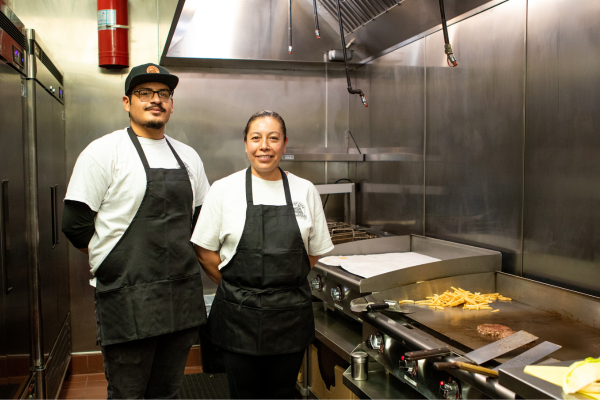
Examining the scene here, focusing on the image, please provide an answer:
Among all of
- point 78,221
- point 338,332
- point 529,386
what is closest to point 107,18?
point 78,221

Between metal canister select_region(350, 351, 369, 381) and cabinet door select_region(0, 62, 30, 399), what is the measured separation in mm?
1385

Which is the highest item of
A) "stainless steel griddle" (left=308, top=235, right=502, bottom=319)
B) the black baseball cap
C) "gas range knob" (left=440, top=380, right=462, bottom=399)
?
Result: the black baseball cap

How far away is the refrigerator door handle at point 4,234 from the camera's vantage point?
6.61 feet

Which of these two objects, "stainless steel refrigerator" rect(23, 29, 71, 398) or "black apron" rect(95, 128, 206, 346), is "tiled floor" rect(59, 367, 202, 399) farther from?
"black apron" rect(95, 128, 206, 346)

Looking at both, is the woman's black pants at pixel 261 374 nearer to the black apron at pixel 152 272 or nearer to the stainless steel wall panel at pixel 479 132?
the black apron at pixel 152 272

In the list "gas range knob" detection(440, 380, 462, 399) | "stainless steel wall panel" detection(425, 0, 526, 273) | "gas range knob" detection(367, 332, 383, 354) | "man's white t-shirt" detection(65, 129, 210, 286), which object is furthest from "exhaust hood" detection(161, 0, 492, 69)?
"gas range knob" detection(440, 380, 462, 399)

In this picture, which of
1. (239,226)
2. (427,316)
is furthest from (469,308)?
(239,226)

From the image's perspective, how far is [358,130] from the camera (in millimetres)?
4051

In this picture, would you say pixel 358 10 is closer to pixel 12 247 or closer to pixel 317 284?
pixel 317 284

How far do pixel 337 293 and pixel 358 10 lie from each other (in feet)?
6.19

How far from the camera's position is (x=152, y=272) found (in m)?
1.89

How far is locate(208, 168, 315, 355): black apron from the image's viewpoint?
1.83m

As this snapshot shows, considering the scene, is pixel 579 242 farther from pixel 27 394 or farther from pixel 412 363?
pixel 27 394

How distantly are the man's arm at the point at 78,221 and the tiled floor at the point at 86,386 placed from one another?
192 centimetres
